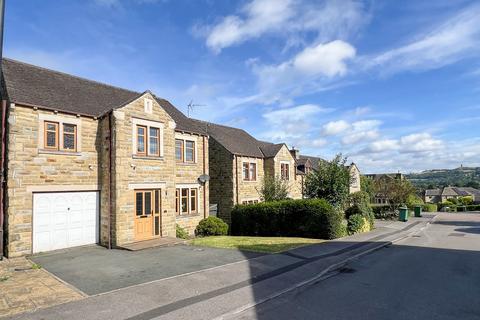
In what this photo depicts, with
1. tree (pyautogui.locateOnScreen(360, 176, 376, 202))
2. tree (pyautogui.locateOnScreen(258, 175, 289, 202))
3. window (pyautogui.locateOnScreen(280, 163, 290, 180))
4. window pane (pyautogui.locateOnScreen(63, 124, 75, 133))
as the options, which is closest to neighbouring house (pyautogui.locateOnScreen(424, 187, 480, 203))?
tree (pyautogui.locateOnScreen(360, 176, 376, 202))

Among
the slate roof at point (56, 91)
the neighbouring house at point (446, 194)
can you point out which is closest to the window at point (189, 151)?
the slate roof at point (56, 91)

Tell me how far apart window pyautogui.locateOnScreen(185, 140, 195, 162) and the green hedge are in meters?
4.68

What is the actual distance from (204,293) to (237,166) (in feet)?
55.4

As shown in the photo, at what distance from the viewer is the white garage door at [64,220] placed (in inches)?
538

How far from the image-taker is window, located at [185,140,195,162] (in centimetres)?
2134

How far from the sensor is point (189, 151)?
21.6 meters

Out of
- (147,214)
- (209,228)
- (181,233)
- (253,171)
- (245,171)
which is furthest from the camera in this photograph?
(253,171)

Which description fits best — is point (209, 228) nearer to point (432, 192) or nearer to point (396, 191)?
point (396, 191)

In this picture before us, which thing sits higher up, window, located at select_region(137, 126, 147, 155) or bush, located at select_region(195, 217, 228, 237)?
window, located at select_region(137, 126, 147, 155)

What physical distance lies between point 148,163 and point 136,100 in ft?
10.3

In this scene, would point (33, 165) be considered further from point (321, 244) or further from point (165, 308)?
point (321, 244)

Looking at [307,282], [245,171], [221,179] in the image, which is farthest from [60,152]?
[245,171]

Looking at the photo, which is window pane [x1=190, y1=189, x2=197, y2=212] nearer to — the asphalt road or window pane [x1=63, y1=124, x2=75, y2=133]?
window pane [x1=63, y1=124, x2=75, y2=133]

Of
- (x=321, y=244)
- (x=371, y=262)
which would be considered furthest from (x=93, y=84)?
(x=371, y=262)
